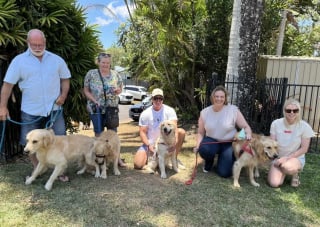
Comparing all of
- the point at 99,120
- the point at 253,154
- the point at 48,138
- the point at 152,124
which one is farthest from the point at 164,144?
the point at 48,138

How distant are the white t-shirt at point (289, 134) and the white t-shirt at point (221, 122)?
0.62m

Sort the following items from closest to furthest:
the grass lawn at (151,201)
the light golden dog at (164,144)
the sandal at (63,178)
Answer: the grass lawn at (151,201) < the sandal at (63,178) < the light golden dog at (164,144)

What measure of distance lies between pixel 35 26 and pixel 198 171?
141 inches

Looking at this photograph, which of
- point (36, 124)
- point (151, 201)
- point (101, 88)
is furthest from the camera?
point (101, 88)

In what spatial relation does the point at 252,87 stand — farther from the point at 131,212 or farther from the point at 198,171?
the point at 131,212

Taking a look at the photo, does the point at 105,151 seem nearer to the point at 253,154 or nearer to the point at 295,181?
the point at 253,154

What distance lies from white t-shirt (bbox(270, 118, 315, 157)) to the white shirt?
10.6 ft

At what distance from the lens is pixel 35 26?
533 centimetres

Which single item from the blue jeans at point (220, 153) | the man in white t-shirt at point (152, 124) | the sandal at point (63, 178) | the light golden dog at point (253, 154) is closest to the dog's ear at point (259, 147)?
the light golden dog at point (253, 154)

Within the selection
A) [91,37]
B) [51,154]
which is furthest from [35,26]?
[51,154]

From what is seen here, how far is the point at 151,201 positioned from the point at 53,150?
4.71 ft

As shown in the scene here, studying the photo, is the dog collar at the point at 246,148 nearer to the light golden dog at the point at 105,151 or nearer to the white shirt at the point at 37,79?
the light golden dog at the point at 105,151

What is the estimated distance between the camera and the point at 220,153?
5.15 meters

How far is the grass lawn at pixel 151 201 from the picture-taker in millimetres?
3613
